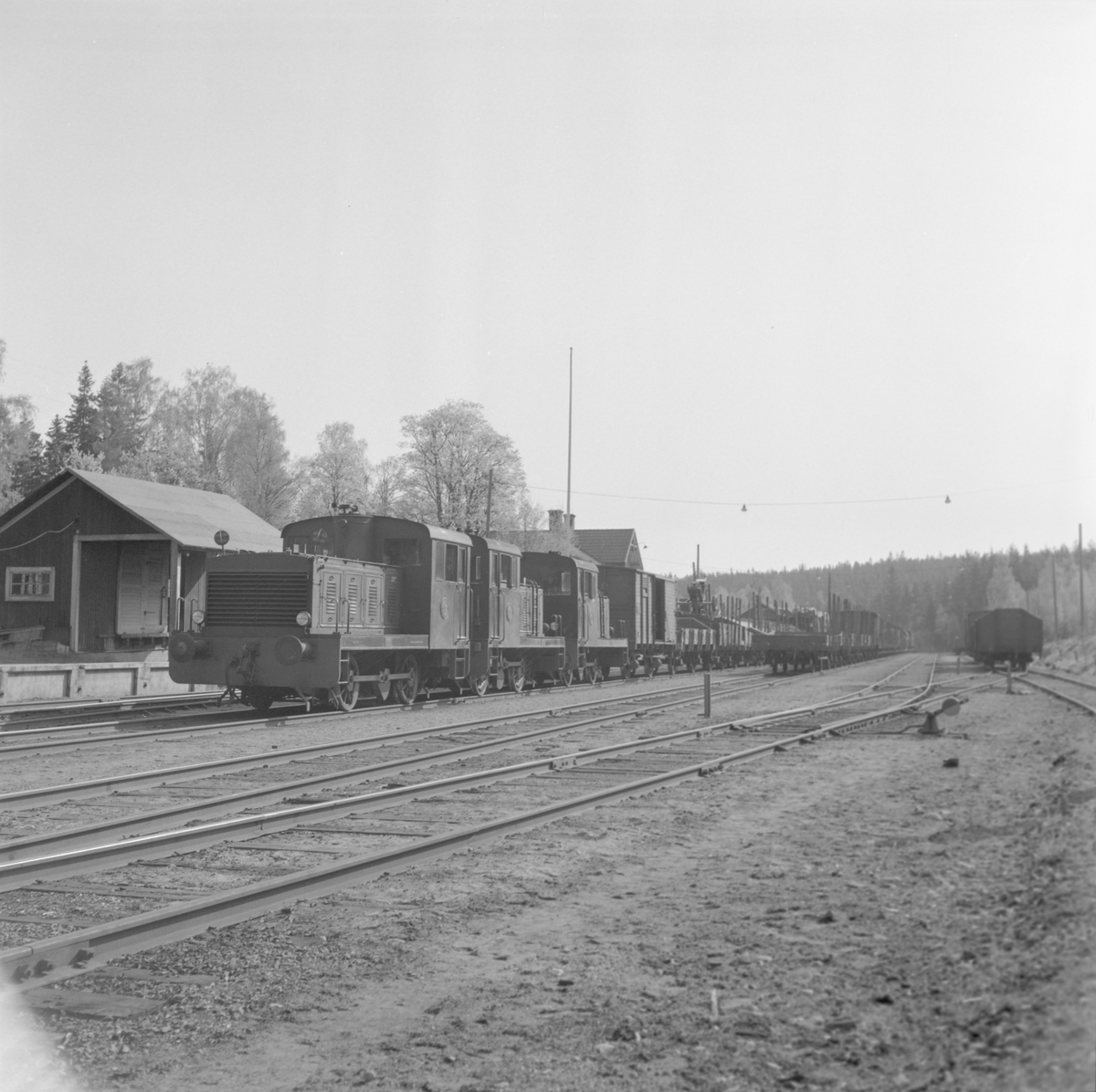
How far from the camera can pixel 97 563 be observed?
34.8 m

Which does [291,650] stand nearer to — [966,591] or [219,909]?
[219,909]

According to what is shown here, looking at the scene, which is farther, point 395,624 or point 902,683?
point 902,683

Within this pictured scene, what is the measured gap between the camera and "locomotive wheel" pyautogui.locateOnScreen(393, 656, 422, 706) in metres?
21.3

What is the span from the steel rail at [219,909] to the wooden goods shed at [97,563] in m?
26.5

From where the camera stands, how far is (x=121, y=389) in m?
67.3

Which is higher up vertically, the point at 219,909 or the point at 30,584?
the point at 30,584

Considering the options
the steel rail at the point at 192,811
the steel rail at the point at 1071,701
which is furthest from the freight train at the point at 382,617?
the steel rail at the point at 1071,701

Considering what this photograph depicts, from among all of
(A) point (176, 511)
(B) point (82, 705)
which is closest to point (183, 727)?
(B) point (82, 705)

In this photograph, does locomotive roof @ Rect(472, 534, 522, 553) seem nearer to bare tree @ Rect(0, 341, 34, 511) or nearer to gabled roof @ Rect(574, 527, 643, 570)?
bare tree @ Rect(0, 341, 34, 511)

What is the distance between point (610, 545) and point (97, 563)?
49548mm

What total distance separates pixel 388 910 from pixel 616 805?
12.4 feet

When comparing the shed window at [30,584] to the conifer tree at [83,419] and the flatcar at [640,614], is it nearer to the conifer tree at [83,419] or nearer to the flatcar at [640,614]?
the flatcar at [640,614]

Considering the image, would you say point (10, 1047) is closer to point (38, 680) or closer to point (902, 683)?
point (38, 680)

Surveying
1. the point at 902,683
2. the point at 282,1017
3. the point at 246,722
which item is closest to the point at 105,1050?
the point at 282,1017
